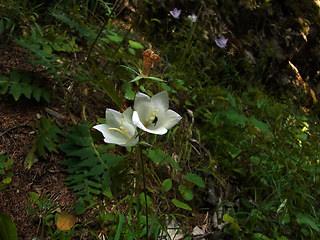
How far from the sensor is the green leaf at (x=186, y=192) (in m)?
1.71

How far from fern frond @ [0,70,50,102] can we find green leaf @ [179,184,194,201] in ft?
3.14

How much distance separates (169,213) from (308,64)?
4641mm

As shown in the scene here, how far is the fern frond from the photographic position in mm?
1474

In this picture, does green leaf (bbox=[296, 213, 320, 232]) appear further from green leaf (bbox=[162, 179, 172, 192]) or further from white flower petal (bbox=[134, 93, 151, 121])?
white flower petal (bbox=[134, 93, 151, 121])

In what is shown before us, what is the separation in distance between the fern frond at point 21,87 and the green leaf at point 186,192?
3.14 ft

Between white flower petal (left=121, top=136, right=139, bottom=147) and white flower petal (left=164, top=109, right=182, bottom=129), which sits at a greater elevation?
white flower petal (left=164, top=109, right=182, bottom=129)

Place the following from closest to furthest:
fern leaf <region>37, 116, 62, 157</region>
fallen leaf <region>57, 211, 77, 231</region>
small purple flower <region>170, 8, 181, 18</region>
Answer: fallen leaf <region>57, 211, 77, 231</region> < fern leaf <region>37, 116, 62, 157</region> < small purple flower <region>170, 8, 181, 18</region>

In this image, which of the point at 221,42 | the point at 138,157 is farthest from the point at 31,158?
the point at 221,42

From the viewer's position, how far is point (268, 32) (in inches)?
178

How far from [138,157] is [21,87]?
76cm

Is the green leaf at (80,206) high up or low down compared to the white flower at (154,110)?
down

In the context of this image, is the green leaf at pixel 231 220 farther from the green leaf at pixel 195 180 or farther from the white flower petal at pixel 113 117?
the white flower petal at pixel 113 117

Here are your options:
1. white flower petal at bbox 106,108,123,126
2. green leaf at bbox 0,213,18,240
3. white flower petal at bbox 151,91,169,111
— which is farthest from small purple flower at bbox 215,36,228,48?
green leaf at bbox 0,213,18,240

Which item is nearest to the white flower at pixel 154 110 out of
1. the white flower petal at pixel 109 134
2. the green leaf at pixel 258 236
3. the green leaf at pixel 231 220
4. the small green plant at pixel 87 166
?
the white flower petal at pixel 109 134
